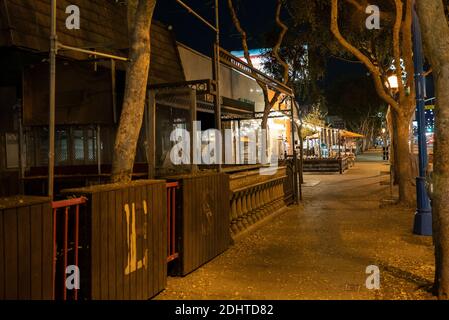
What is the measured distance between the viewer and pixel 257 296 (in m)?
4.98

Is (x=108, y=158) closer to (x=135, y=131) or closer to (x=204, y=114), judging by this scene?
(x=135, y=131)

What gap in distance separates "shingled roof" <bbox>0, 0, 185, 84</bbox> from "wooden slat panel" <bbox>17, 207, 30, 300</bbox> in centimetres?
392

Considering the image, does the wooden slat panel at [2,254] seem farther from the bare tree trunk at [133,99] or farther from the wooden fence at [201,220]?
the wooden fence at [201,220]

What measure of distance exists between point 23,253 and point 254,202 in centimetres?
667

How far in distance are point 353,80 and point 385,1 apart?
1638 inches

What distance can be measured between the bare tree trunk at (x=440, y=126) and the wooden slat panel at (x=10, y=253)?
4252 millimetres

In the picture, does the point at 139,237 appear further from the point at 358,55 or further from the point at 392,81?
the point at 392,81

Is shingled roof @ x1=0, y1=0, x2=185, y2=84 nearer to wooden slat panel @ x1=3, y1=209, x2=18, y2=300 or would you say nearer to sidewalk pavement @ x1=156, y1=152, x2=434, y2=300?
sidewalk pavement @ x1=156, y1=152, x2=434, y2=300

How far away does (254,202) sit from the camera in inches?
371

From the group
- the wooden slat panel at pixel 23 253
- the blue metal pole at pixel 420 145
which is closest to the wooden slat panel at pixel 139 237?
the wooden slat panel at pixel 23 253

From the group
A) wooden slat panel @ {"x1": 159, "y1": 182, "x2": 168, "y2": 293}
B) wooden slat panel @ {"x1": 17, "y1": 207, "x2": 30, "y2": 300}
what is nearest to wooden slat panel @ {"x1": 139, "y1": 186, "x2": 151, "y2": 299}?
wooden slat panel @ {"x1": 159, "y1": 182, "x2": 168, "y2": 293}

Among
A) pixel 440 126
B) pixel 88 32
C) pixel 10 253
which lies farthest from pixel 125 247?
pixel 88 32

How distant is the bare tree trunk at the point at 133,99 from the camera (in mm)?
5262
